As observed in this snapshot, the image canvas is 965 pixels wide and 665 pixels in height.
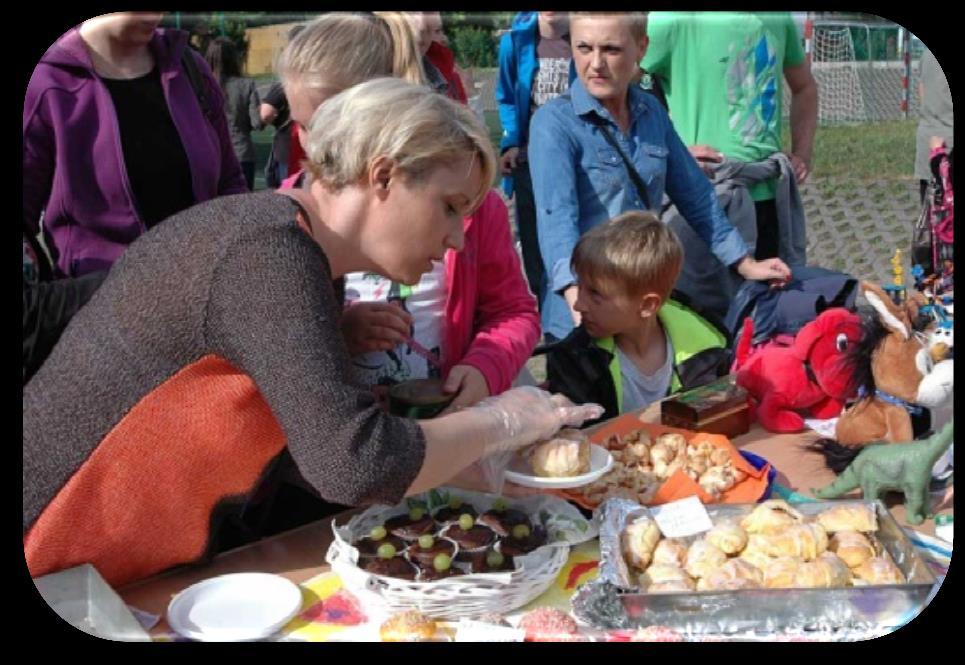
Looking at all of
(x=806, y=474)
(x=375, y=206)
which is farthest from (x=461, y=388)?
(x=806, y=474)

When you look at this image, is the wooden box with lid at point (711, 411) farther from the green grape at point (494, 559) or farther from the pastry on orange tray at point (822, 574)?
the green grape at point (494, 559)

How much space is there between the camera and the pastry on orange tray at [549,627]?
4.20 ft

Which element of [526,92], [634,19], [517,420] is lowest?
[517,420]

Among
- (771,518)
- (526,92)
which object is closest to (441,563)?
(771,518)

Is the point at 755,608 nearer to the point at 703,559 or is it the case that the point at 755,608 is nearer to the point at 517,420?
the point at 703,559

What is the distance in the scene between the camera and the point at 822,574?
51.6 inches

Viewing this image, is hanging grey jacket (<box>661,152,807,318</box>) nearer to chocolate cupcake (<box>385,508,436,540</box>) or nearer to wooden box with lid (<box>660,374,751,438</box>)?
wooden box with lid (<box>660,374,751,438</box>)

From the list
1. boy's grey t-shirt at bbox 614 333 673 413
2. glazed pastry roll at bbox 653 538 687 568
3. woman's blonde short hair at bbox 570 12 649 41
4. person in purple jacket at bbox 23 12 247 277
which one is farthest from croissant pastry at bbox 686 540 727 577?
person in purple jacket at bbox 23 12 247 277

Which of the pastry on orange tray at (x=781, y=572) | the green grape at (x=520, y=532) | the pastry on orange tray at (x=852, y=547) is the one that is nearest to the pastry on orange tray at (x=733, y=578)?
the pastry on orange tray at (x=781, y=572)

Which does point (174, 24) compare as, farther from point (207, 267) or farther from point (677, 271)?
point (677, 271)

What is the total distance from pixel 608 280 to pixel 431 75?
66 centimetres

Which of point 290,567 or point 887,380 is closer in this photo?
point 290,567

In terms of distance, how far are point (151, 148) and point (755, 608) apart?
1.40 meters

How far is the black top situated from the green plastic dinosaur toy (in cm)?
140
